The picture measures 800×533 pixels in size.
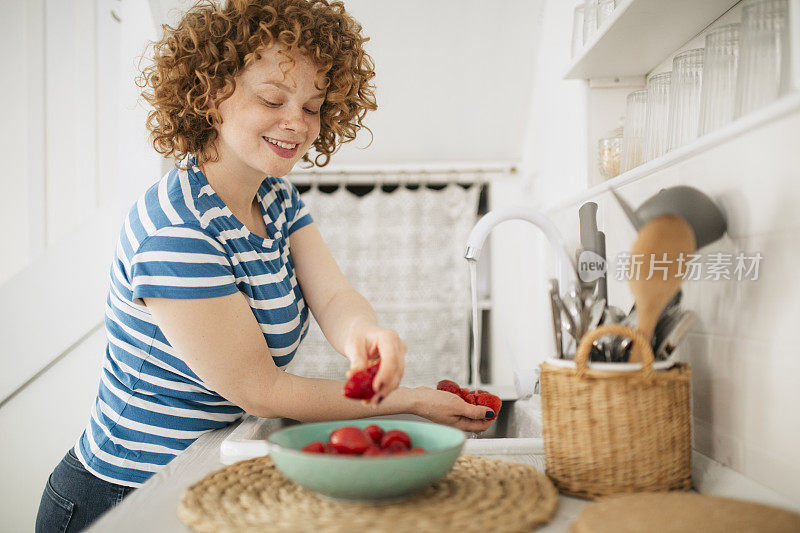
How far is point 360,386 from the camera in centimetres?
74

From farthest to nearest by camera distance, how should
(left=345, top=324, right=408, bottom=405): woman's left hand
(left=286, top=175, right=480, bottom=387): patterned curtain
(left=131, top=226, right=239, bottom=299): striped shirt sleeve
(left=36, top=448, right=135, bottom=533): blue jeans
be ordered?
(left=286, top=175, right=480, bottom=387): patterned curtain, (left=36, top=448, right=135, bottom=533): blue jeans, (left=131, top=226, right=239, bottom=299): striped shirt sleeve, (left=345, top=324, right=408, bottom=405): woman's left hand

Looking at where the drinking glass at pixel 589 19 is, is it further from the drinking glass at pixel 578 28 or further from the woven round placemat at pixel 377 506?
the woven round placemat at pixel 377 506

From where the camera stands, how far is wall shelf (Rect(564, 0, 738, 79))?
1.01 m

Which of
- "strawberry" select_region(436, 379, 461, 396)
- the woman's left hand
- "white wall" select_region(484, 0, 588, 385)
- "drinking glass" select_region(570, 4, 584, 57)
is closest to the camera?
the woman's left hand

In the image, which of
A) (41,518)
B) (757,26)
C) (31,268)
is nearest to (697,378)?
(757,26)

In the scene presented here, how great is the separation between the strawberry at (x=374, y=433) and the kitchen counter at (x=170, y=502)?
0.72 feet

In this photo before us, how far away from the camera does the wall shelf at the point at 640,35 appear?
1007 mm

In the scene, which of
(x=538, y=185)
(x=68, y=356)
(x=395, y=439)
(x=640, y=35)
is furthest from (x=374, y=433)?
(x=538, y=185)

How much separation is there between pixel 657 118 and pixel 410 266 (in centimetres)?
175

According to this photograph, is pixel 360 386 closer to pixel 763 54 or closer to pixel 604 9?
pixel 763 54

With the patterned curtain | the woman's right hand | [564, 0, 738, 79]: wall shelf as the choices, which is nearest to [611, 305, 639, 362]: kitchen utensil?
A: the woman's right hand

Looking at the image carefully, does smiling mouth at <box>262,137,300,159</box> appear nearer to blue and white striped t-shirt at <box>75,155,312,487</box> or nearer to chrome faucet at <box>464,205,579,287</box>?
blue and white striped t-shirt at <box>75,155,312,487</box>

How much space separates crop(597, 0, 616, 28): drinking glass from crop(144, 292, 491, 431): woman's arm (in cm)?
83

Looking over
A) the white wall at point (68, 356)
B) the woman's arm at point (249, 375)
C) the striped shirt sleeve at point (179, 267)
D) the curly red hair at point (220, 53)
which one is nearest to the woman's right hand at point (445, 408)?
the woman's arm at point (249, 375)
